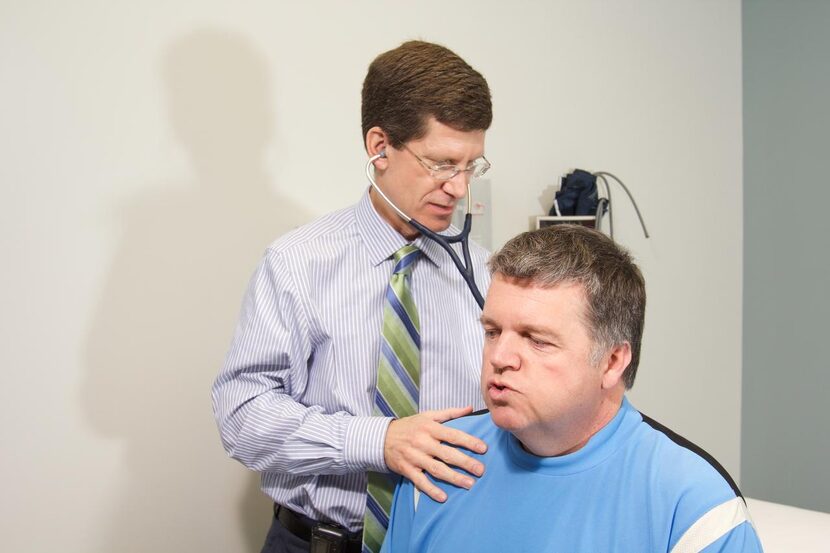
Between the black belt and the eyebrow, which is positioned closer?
the eyebrow

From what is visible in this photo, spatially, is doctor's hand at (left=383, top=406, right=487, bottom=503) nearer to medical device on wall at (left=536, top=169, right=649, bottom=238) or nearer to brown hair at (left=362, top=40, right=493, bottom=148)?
brown hair at (left=362, top=40, right=493, bottom=148)

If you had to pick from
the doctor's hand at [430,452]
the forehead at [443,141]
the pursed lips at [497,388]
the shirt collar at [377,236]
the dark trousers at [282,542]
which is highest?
the forehead at [443,141]

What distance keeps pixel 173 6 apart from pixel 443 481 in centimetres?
123

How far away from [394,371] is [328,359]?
0.39 feet

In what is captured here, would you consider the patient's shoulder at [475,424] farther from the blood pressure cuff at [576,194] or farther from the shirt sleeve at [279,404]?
the blood pressure cuff at [576,194]

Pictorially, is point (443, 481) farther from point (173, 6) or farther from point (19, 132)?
point (173, 6)

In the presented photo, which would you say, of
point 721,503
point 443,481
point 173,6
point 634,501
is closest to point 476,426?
point 443,481

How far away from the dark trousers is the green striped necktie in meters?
0.16

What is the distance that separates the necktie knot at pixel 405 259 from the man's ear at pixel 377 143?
15cm

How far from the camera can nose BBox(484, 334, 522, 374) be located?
1084mm

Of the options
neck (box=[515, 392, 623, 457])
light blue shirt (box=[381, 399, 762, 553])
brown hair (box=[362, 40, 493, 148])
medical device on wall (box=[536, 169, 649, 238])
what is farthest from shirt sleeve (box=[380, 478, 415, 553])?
medical device on wall (box=[536, 169, 649, 238])

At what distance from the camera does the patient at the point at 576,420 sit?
1045 mm

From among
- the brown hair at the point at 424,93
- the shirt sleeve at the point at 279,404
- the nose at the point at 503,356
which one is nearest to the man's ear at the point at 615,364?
the nose at the point at 503,356

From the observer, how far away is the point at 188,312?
1.83 metres
